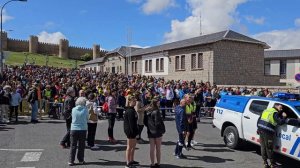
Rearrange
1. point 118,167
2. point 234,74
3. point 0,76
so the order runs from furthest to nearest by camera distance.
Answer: point 234,74 → point 0,76 → point 118,167

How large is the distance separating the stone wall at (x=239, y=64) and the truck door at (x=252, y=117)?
2541 centimetres

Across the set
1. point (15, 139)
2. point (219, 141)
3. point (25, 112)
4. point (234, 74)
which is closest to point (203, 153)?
point (219, 141)

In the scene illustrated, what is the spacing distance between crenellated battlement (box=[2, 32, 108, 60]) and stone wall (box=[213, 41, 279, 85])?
276 ft

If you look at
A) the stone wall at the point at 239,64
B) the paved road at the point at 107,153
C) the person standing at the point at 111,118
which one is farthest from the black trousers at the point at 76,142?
the stone wall at the point at 239,64

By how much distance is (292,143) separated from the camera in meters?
9.23

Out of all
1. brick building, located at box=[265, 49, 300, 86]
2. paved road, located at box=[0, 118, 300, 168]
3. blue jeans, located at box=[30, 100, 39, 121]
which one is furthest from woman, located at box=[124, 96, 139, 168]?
brick building, located at box=[265, 49, 300, 86]

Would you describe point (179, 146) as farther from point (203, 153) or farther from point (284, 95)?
point (284, 95)

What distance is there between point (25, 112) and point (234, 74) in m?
23.1

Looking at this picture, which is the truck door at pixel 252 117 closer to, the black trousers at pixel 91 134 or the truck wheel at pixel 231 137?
the truck wheel at pixel 231 137

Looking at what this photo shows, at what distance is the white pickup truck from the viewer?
30.6 feet

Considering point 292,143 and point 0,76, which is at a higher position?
point 0,76

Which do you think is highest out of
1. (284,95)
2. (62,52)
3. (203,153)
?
(62,52)

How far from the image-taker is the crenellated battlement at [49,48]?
115 metres

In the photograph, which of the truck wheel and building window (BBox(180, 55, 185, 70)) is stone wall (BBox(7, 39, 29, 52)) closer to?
building window (BBox(180, 55, 185, 70))
